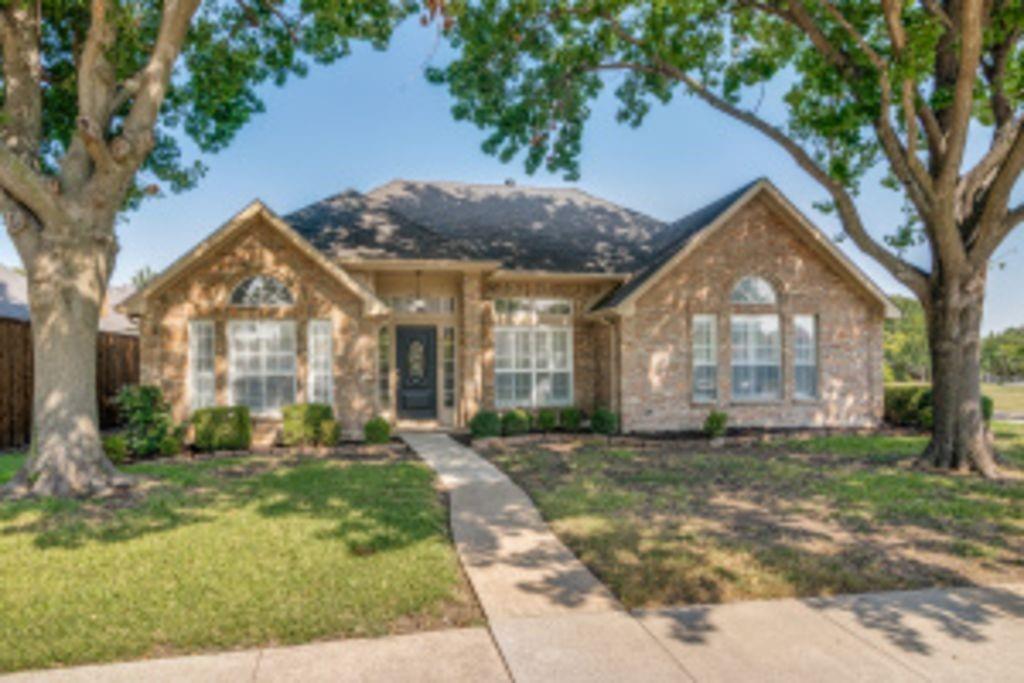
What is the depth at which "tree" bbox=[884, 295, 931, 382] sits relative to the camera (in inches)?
1182

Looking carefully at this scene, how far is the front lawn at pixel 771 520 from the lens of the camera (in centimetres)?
491

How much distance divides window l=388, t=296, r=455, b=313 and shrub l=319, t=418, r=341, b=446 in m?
3.38

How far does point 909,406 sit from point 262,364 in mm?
15392

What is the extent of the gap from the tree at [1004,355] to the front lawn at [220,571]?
140 feet

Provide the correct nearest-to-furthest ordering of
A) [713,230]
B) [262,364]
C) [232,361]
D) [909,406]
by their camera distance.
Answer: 1. [232,361]
2. [262,364]
3. [713,230]
4. [909,406]

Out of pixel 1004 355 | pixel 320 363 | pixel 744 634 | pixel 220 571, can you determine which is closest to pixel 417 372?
pixel 320 363

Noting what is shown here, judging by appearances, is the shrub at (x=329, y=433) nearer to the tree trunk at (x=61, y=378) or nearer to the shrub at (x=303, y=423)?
the shrub at (x=303, y=423)

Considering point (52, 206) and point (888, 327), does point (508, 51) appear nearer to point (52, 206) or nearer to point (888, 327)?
point (52, 206)

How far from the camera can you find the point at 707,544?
5.71m

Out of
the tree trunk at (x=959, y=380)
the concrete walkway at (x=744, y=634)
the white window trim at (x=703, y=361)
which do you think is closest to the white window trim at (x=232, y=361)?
the concrete walkway at (x=744, y=634)

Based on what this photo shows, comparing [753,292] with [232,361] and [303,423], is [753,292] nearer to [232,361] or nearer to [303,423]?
[303,423]

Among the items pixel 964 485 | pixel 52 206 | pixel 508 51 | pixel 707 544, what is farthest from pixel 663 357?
pixel 52 206

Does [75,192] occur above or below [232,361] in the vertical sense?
above

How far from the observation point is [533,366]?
583 inches
